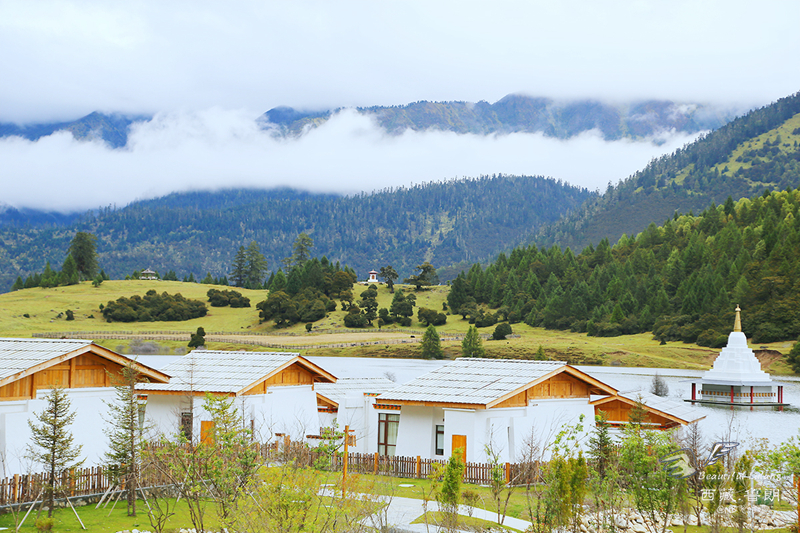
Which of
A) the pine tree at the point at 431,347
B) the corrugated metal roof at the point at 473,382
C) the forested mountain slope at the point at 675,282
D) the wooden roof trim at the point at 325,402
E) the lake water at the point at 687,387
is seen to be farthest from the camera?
the forested mountain slope at the point at 675,282

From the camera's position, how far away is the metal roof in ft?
107

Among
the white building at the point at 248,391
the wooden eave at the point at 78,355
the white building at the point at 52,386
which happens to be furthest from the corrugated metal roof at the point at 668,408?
the white building at the point at 52,386

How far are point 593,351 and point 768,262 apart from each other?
36.2 m

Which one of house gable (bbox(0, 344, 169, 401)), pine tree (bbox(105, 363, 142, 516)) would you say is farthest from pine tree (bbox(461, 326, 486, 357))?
pine tree (bbox(105, 363, 142, 516))

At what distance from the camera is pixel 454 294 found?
161 m

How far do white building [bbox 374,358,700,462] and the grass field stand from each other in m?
76.5

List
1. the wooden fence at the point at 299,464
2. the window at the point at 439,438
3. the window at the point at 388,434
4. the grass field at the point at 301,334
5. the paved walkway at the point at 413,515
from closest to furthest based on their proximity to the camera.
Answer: the paved walkway at the point at 413,515, the wooden fence at the point at 299,464, the window at the point at 439,438, the window at the point at 388,434, the grass field at the point at 301,334

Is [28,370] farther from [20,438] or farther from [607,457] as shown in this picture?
[607,457]

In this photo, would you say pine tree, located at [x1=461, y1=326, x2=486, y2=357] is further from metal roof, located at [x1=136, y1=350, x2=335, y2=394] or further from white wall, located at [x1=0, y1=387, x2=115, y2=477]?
white wall, located at [x1=0, y1=387, x2=115, y2=477]

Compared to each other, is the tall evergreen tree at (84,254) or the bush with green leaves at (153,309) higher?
the tall evergreen tree at (84,254)

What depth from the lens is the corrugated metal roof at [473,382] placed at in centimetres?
3052

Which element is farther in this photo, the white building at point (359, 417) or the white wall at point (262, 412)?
the white building at point (359, 417)

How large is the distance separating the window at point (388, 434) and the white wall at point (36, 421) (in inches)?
444

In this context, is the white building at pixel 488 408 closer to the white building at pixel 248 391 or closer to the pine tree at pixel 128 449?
the white building at pixel 248 391
